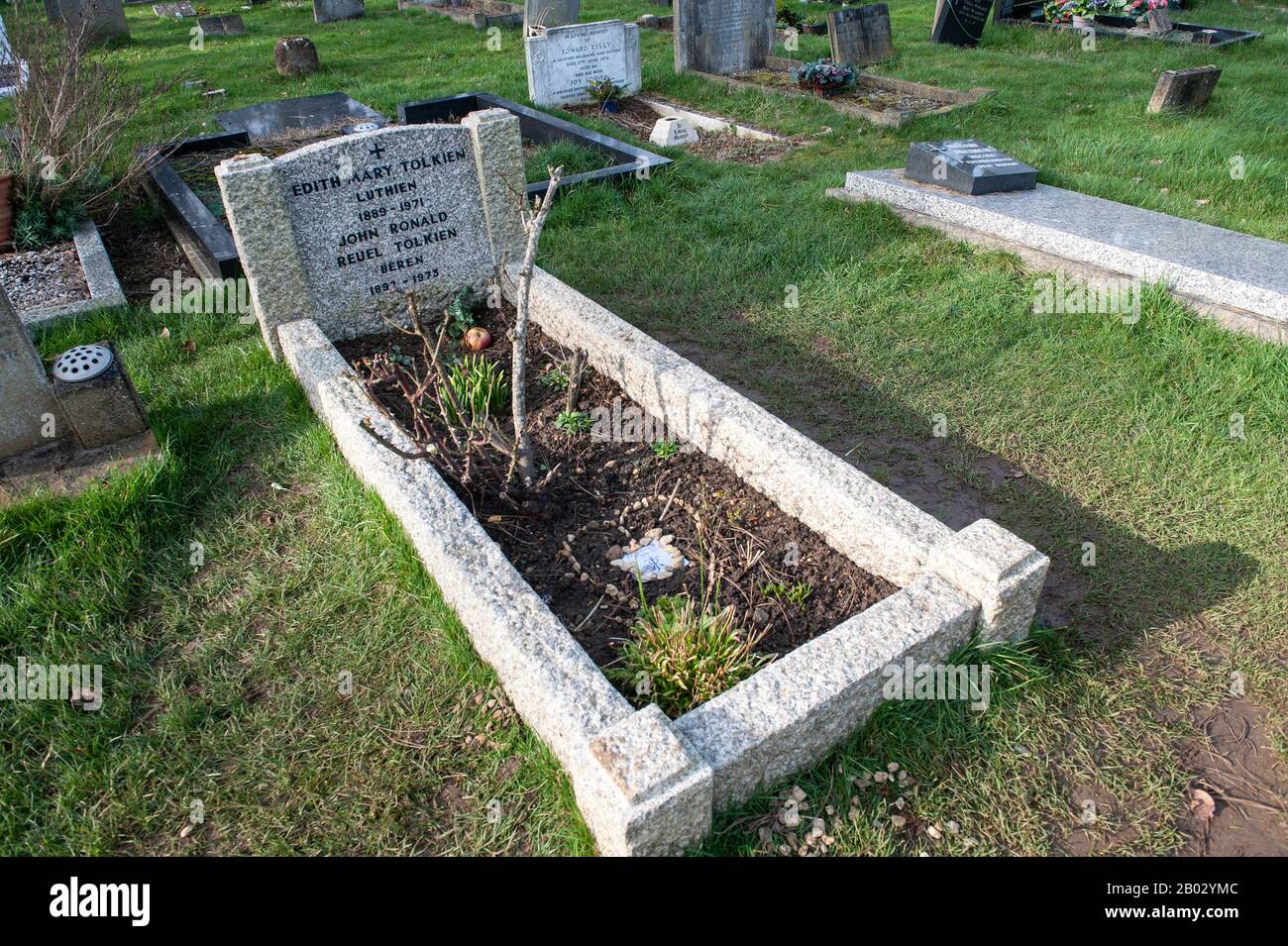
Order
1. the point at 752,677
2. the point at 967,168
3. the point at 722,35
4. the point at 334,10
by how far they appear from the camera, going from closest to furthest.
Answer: the point at 752,677 < the point at 967,168 < the point at 722,35 < the point at 334,10

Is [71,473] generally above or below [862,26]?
below

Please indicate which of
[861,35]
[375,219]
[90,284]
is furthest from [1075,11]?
[90,284]

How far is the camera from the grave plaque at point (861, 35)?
10273 mm

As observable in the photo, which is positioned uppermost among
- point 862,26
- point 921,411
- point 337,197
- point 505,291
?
point 862,26

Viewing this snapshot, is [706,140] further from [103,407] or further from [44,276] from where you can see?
[103,407]

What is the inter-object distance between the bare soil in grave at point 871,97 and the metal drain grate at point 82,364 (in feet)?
24.2

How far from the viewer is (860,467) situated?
155 inches

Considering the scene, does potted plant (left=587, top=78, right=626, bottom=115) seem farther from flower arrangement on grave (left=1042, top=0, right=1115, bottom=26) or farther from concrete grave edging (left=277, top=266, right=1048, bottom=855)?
concrete grave edging (left=277, top=266, right=1048, bottom=855)

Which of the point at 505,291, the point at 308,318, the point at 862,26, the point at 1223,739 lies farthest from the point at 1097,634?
the point at 862,26

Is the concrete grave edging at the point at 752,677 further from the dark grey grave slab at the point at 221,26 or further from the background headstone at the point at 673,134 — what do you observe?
the dark grey grave slab at the point at 221,26

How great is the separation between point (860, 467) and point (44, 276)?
5.34 metres

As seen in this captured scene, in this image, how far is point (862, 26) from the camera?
1046 centimetres

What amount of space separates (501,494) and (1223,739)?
2486 millimetres

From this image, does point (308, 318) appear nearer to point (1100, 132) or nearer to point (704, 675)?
point (704, 675)
